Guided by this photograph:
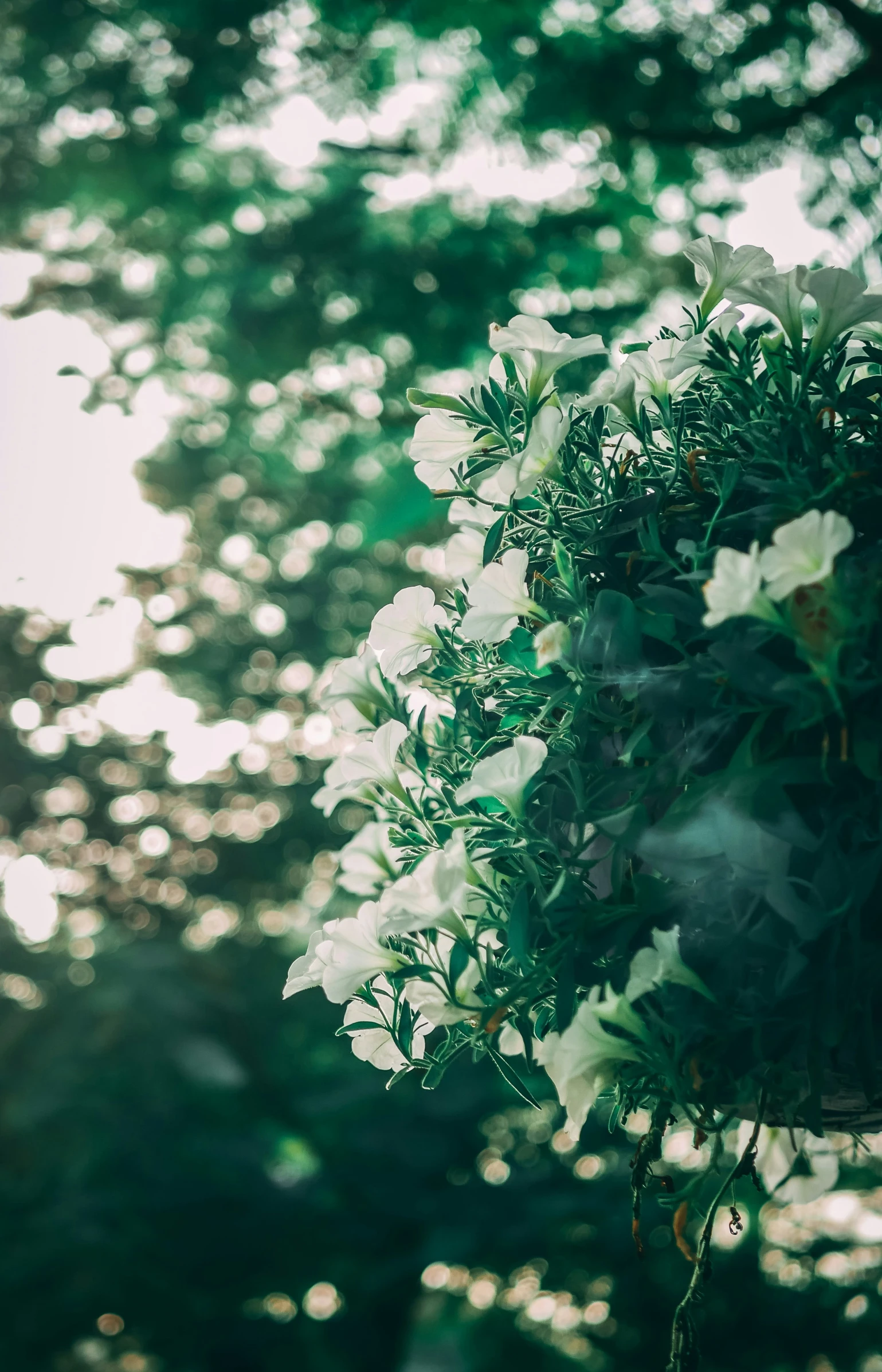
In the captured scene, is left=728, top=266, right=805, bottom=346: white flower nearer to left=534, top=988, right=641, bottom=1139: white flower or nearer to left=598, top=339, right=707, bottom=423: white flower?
left=598, top=339, right=707, bottom=423: white flower

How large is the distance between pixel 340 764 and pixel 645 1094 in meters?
0.41

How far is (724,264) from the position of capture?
826 mm

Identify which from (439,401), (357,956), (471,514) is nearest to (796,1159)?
(357,956)

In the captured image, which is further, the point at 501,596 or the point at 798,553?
the point at 501,596

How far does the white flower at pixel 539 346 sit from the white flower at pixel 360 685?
31cm

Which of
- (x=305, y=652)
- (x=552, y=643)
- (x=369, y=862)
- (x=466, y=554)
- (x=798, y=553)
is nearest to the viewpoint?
(x=798, y=553)

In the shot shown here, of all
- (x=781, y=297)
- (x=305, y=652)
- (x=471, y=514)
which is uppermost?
(x=781, y=297)

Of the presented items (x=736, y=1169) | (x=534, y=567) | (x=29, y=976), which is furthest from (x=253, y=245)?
(x=29, y=976)

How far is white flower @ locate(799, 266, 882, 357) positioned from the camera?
742mm

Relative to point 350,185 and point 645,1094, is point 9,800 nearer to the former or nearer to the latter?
point 350,185

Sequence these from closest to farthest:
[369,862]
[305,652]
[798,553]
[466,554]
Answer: [798,553] < [369,862] < [466,554] < [305,652]

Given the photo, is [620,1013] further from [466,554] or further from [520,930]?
[466,554]

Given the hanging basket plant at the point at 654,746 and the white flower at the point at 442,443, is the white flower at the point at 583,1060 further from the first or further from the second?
the white flower at the point at 442,443

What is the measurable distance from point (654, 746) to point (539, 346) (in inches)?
14.2
